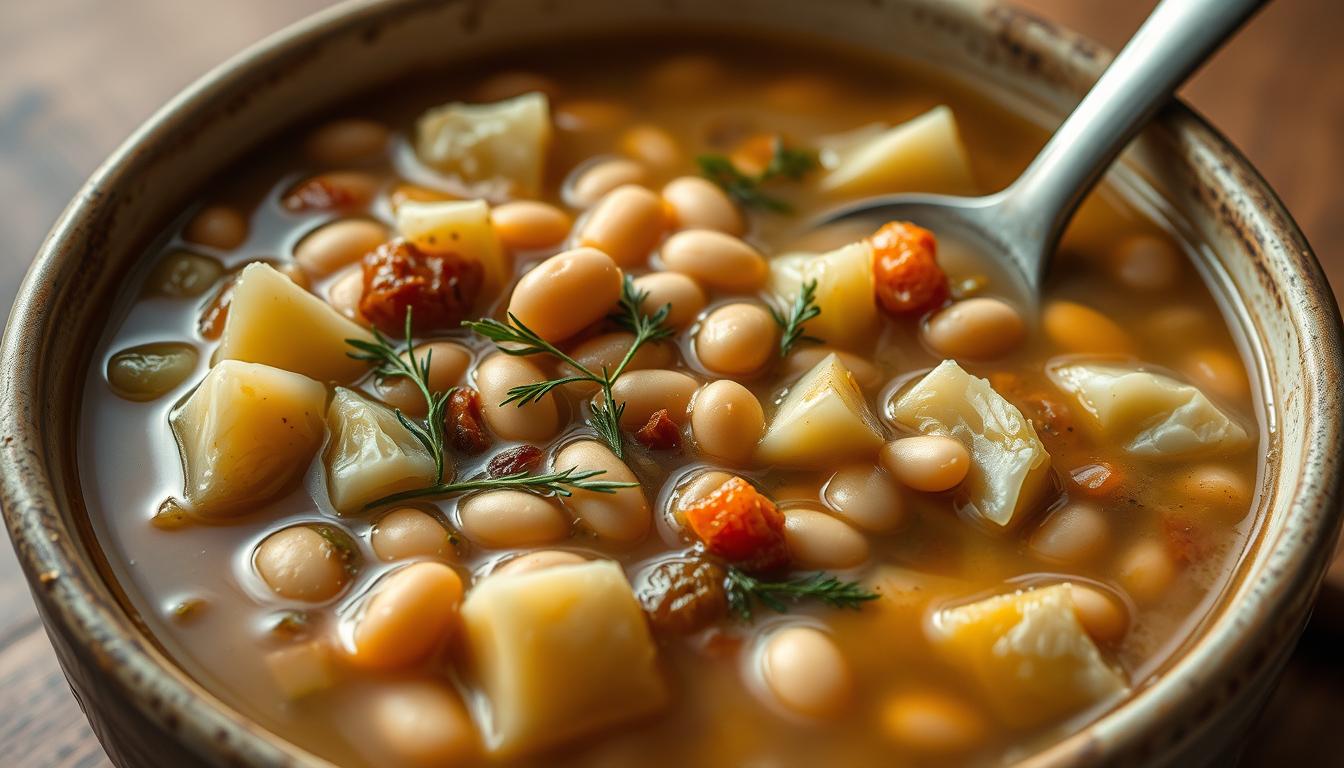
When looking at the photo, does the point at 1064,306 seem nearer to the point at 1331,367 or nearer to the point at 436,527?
the point at 1331,367

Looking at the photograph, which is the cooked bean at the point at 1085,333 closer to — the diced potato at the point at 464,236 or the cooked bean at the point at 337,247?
the diced potato at the point at 464,236

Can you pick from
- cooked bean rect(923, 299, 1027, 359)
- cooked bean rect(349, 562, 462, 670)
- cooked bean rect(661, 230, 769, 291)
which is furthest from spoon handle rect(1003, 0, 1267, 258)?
cooked bean rect(349, 562, 462, 670)

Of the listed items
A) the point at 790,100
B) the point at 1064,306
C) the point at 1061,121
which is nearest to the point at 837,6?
the point at 790,100

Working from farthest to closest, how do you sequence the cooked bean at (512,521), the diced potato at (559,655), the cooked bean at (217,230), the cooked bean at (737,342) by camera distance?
1. the cooked bean at (217,230)
2. the cooked bean at (737,342)
3. the cooked bean at (512,521)
4. the diced potato at (559,655)

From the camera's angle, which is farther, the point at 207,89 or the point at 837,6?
the point at 837,6

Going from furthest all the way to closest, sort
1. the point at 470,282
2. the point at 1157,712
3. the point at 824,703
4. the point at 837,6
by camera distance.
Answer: the point at 837,6 → the point at 470,282 → the point at 824,703 → the point at 1157,712

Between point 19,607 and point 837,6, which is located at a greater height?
point 837,6

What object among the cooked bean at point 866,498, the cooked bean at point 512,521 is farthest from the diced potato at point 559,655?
the cooked bean at point 866,498
